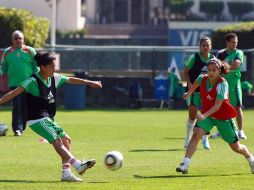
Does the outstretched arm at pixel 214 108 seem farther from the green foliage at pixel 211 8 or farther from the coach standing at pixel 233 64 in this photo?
the green foliage at pixel 211 8

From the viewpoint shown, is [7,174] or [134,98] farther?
[134,98]

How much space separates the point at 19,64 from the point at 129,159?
16.4 ft

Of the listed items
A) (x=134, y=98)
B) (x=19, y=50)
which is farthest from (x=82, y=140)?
(x=134, y=98)

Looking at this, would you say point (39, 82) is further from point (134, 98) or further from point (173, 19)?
point (173, 19)

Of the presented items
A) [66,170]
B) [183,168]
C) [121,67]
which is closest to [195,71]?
[183,168]

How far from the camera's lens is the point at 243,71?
1145 inches

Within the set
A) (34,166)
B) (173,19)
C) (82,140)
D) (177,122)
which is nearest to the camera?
(34,166)

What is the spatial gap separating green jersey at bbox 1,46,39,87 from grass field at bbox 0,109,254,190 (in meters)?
1.13

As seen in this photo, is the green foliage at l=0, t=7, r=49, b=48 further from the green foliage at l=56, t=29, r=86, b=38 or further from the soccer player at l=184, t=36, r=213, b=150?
the green foliage at l=56, t=29, r=86, b=38

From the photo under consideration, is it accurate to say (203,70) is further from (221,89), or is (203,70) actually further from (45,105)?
(45,105)

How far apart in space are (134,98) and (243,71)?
332 cm

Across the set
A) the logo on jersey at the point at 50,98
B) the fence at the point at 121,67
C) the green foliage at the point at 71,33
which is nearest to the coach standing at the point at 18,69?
the logo on jersey at the point at 50,98

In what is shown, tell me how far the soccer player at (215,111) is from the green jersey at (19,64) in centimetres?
658

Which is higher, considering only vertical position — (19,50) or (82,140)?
(19,50)
